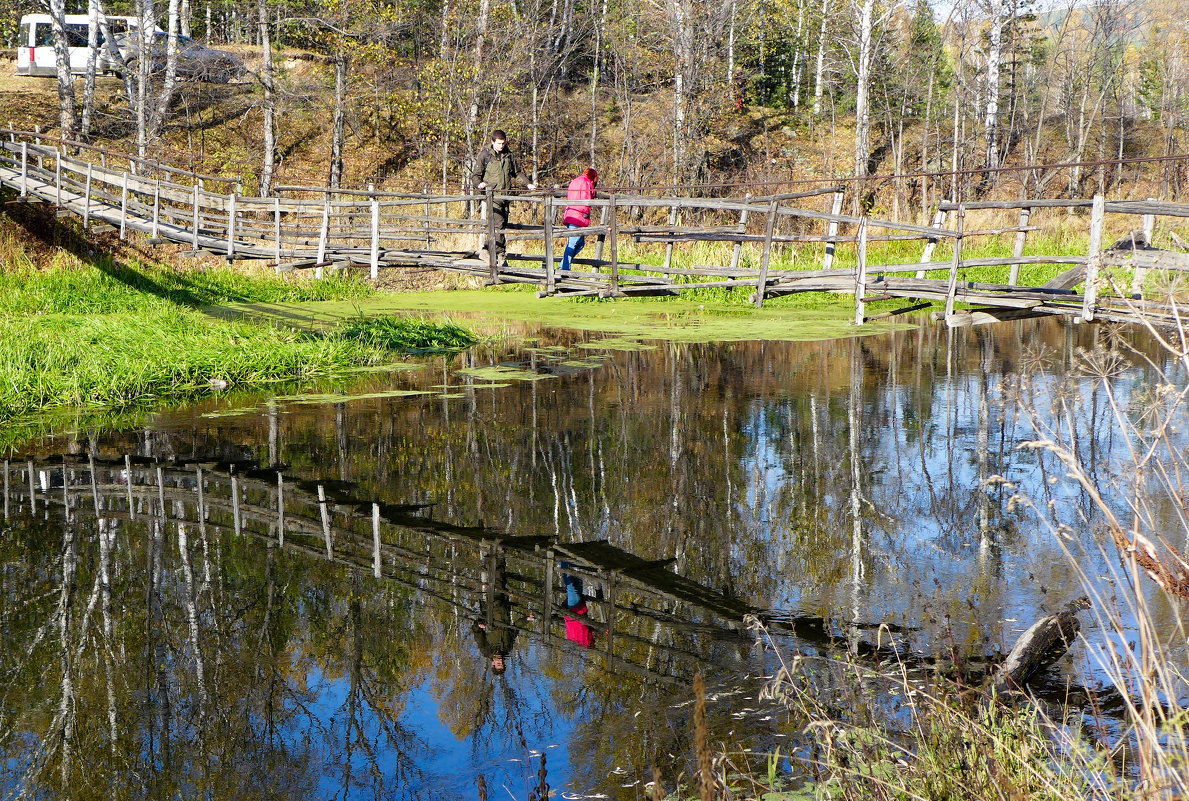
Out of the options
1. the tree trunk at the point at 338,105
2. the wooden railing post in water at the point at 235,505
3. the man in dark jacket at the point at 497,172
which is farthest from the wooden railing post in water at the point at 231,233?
the tree trunk at the point at 338,105

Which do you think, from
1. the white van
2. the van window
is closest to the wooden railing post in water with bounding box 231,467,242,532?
the white van

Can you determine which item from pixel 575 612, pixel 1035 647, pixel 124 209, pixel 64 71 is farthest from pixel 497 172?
pixel 64 71

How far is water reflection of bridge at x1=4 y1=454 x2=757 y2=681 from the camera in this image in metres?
4.50

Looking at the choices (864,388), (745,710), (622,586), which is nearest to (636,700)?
(745,710)

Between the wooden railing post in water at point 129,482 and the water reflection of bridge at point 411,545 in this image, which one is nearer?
the water reflection of bridge at point 411,545

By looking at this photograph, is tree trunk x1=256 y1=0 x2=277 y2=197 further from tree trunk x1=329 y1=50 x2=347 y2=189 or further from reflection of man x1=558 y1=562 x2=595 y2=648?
reflection of man x1=558 y1=562 x2=595 y2=648

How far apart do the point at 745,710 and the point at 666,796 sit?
0.61 m

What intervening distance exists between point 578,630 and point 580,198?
7.19m

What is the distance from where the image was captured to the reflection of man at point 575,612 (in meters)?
4.47

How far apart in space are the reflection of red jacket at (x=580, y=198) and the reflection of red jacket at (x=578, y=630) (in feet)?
21.6

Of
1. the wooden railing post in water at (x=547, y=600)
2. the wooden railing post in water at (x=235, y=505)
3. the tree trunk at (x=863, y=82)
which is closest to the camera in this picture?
the wooden railing post in water at (x=547, y=600)

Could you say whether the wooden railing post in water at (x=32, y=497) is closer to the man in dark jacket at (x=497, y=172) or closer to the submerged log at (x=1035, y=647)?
the man in dark jacket at (x=497, y=172)

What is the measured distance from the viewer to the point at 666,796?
3186 millimetres

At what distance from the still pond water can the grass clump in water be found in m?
2.86
